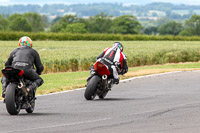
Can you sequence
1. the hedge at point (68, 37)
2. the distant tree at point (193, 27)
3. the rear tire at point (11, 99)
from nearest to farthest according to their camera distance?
1. the rear tire at point (11, 99)
2. the hedge at point (68, 37)
3. the distant tree at point (193, 27)

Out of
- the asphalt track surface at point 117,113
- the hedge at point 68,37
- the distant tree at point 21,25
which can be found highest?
the asphalt track surface at point 117,113

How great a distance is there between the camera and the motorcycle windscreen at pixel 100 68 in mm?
13820

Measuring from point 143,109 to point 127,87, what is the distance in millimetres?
6364

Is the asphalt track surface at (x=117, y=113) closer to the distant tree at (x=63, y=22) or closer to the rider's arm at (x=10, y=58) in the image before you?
the rider's arm at (x=10, y=58)

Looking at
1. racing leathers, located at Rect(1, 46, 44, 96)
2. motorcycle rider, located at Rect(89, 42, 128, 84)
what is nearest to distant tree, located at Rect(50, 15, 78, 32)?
motorcycle rider, located at Rect(89, 42, 128, 84)

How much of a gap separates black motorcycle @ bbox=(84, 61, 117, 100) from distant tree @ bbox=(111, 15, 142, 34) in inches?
5798

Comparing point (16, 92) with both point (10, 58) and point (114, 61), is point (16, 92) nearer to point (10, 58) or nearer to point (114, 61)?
point (10, 58)

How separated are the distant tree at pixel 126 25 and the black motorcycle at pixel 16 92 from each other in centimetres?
15071

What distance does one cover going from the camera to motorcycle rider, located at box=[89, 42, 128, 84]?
14344 millimetres

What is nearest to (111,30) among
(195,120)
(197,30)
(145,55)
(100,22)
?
(100,22)

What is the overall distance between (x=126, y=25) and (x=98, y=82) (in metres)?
151

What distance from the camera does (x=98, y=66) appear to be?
13.8 m

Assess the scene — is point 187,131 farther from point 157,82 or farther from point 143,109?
point 157,82

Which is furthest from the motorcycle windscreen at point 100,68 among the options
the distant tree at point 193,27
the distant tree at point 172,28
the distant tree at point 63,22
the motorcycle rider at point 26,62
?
the distant tree at point 172,28
